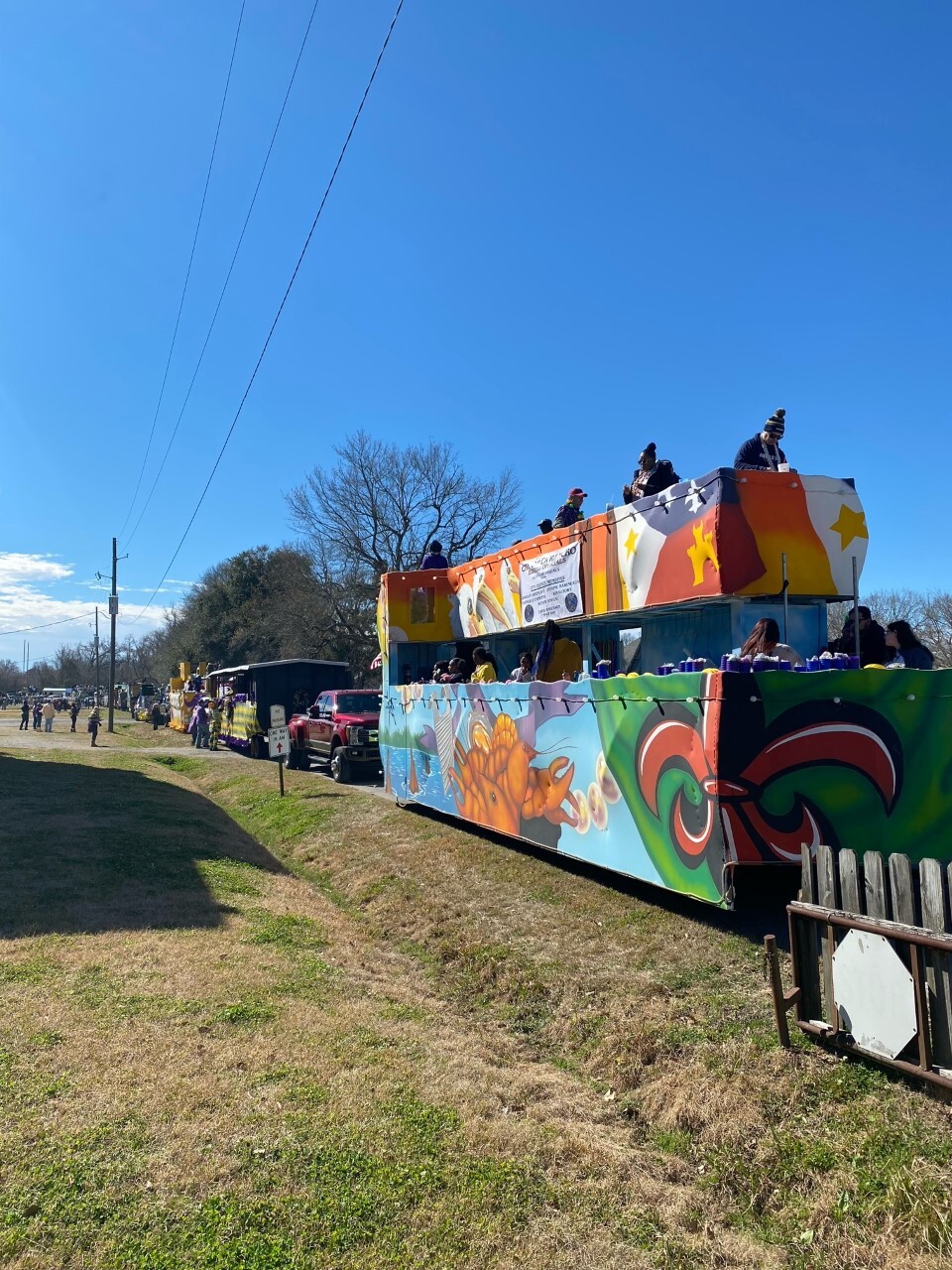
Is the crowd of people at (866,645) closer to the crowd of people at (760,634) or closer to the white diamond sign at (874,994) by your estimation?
the crowd of people at (760,634)

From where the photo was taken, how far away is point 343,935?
7969mm

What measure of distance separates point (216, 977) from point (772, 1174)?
12.2 feet

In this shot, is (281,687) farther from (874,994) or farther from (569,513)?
(874,994)

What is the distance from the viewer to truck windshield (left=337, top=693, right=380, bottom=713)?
67.8ft

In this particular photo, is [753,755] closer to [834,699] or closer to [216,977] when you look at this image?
[834,699]

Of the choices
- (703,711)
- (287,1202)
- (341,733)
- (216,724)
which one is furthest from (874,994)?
(216,724)

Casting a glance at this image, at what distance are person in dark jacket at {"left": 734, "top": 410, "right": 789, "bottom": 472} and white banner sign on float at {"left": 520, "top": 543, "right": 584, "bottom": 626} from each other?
206 centimetres

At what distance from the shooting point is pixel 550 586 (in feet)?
31.3

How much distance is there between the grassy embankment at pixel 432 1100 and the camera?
332 cm

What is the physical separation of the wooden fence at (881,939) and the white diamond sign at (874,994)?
2 centimetres

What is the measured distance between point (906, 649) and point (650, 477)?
267 cm

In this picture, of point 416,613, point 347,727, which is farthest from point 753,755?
point 347,727

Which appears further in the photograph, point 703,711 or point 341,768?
point 341,768

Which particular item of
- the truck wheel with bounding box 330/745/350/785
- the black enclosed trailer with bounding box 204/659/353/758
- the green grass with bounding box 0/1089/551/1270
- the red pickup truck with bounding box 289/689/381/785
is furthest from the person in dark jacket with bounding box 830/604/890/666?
the black enclosed trailer with bounding box 204/659/353/758
